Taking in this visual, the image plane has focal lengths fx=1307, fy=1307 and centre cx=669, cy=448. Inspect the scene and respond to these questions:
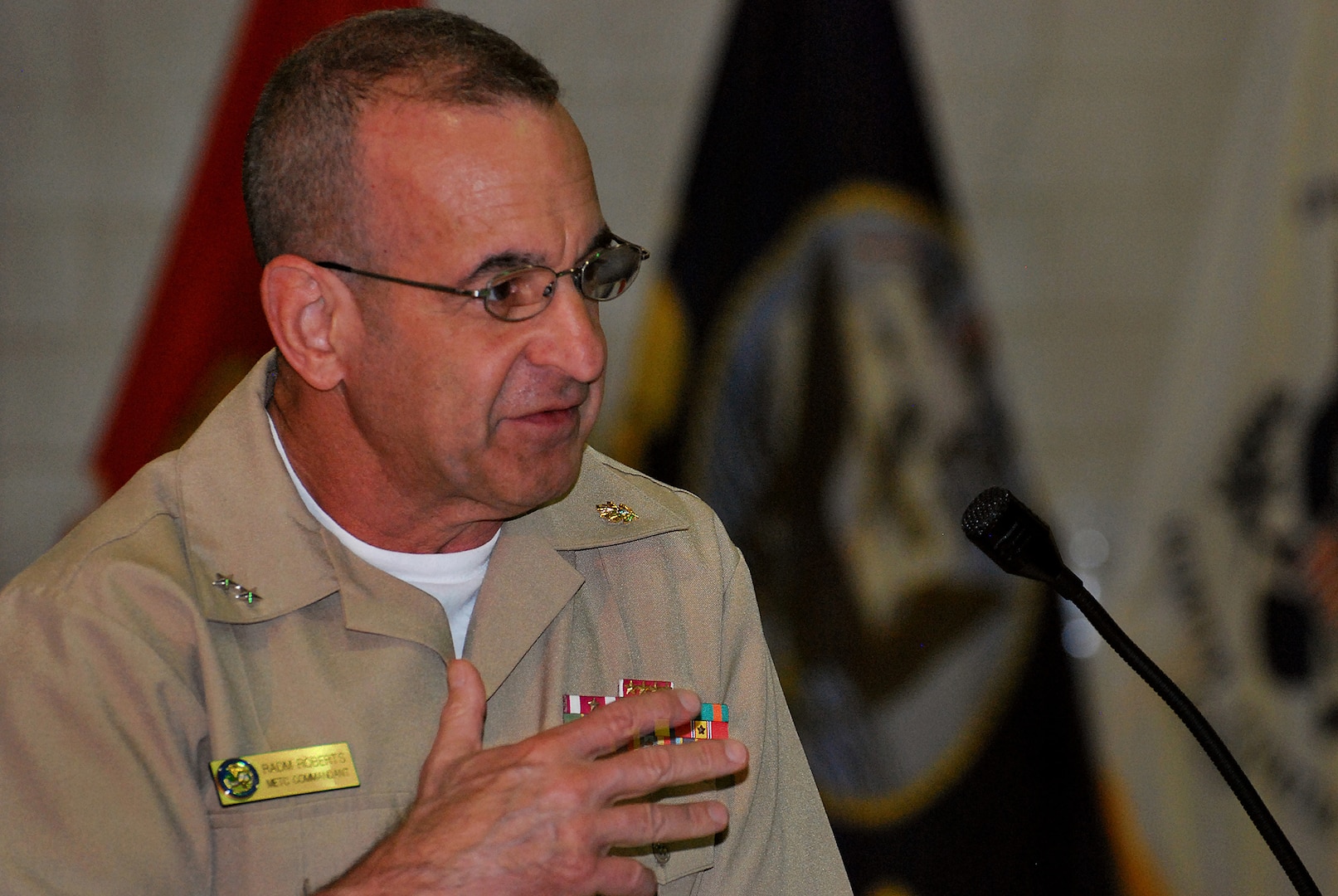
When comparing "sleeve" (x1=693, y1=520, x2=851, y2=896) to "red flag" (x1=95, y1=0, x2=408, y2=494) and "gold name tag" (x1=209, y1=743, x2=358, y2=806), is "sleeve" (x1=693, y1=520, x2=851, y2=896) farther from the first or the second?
"red flag" (x1=95, y1=0, x2=408, y2=494)

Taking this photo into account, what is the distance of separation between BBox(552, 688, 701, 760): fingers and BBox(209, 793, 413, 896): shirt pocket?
29cm

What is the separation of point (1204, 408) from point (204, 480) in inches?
89.5

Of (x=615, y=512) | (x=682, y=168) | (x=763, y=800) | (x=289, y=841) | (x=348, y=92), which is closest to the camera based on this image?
(x=289, y=841)

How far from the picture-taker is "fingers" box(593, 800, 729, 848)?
113cm

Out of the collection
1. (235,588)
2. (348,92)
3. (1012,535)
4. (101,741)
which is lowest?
(101,741)

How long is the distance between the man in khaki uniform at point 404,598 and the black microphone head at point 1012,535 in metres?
0.30

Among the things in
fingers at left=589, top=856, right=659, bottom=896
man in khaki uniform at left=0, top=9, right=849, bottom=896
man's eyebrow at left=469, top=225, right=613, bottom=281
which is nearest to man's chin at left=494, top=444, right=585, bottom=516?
man in khaki uniform at left=0, top=9, right=849, bottom=896

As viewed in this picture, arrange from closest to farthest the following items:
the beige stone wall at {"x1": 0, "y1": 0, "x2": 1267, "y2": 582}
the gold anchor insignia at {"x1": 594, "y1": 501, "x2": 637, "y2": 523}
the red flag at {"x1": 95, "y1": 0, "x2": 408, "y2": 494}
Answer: the gold anchor insignia at {"x1": 594, "y1": 501, "x2": 637, "y2": 523}
the red flag at {"x1": 95, "y1": 0, "x2": 408, "y2": 494}
the beige stone wall at {"x1": 0, "y1": 0, "x2": 1267, "y2": 582}

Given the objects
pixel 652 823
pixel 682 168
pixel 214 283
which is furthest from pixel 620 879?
pixel 682 168

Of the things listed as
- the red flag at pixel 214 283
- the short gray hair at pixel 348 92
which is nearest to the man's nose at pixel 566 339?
the short gray hair at pixel 348 92

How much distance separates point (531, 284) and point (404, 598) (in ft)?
1.20

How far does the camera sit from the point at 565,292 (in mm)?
1375

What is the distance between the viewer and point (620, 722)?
3.80 feet

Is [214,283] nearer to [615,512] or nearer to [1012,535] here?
[615,512]
